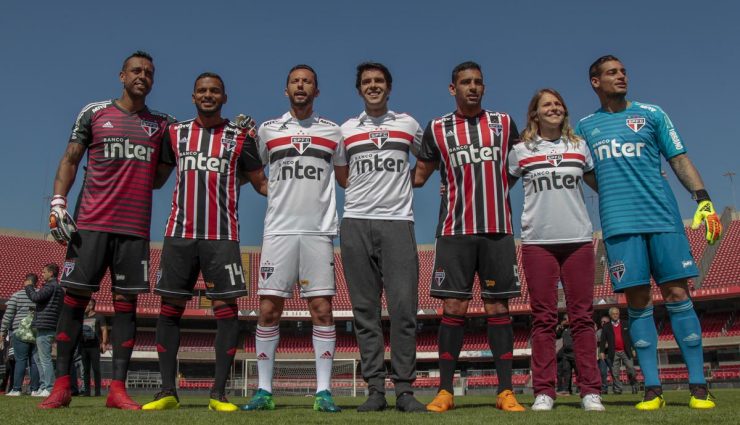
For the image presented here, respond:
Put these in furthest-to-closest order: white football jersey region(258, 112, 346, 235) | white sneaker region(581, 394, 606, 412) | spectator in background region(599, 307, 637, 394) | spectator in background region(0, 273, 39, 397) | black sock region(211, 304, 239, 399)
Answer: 1. spectator in background region(599, 307, 637, 394)
2. spectator in background region(0, 273, 39, 397)
3. black sock region(211, 304, 239, 399)
4. white football jersey region(258, 112, 346, 235)
5. white sneaker region(581, 394, 606, 412)

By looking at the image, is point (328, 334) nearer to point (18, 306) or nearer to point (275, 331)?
point (275, 331)

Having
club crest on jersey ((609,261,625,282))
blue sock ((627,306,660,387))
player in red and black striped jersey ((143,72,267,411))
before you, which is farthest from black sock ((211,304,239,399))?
blue sock ((627,306,660,387))

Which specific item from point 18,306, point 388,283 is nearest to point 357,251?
point 388,283

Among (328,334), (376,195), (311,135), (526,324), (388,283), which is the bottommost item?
(526,324)

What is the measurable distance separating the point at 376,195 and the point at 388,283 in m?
0.74

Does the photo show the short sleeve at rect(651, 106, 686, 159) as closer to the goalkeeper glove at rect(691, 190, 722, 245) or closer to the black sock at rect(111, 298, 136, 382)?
the goalkeeper glove at rect(691, 190, 722, 245)

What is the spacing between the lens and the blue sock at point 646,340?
17.1 ft

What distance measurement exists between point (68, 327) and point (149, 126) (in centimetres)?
193

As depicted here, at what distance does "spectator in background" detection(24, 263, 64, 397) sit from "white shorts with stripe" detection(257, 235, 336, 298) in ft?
17.8

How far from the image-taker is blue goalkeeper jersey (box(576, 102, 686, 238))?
529 cm

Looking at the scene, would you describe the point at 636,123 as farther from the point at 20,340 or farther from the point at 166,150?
the point at 20,340

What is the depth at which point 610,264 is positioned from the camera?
17.9ft

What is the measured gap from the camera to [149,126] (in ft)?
19.3

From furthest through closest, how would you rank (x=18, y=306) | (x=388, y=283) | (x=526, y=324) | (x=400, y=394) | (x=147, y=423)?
(x=526, y=324)
(x=18, y=306)
(x=388, y=283)
(x=400, y=394)
(x=147, y=423)
